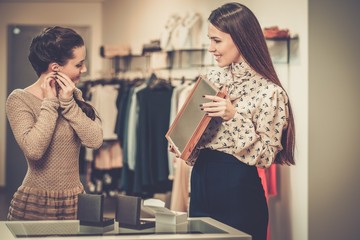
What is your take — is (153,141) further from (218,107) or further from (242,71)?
(218,107)

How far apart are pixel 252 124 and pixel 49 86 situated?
0.81 metres

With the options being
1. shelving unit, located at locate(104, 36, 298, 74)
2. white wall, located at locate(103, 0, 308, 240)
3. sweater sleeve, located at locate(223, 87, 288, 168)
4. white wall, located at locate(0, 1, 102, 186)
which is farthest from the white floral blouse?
white wall, located at locate(0, 1, 102, 186)

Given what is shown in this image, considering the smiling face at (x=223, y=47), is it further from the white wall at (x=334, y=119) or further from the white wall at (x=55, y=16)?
the white wall at (x=55, y=16)

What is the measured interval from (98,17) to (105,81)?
323 centimetres

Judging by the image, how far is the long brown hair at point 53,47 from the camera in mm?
2727

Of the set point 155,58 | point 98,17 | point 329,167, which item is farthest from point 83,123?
point 98,17

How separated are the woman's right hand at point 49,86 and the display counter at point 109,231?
1.95 feet

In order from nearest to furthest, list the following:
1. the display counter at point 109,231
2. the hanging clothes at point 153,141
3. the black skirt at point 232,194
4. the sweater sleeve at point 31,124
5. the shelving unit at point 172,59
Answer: the display counter at point 109,231, the sweater sleeve at point 31,124, the black skirt at point 232,194, the hanging clothes at point 153,141, the shelving unit at point 172,59

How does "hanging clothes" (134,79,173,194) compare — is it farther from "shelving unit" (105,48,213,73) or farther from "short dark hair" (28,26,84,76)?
"short dark hair" (28,26,84,76)

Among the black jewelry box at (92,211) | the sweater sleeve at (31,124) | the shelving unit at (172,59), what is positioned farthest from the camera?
the shelving unit at (172,59)

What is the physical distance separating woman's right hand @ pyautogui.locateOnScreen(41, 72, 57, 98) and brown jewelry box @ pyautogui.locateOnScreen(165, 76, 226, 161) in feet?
1.70

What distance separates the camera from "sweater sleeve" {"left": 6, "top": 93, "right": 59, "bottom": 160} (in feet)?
8.51

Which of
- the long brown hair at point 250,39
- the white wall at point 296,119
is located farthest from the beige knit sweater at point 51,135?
the white wall at point 296,119

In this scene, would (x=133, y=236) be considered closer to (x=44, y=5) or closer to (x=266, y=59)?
(x=266, y=59)
